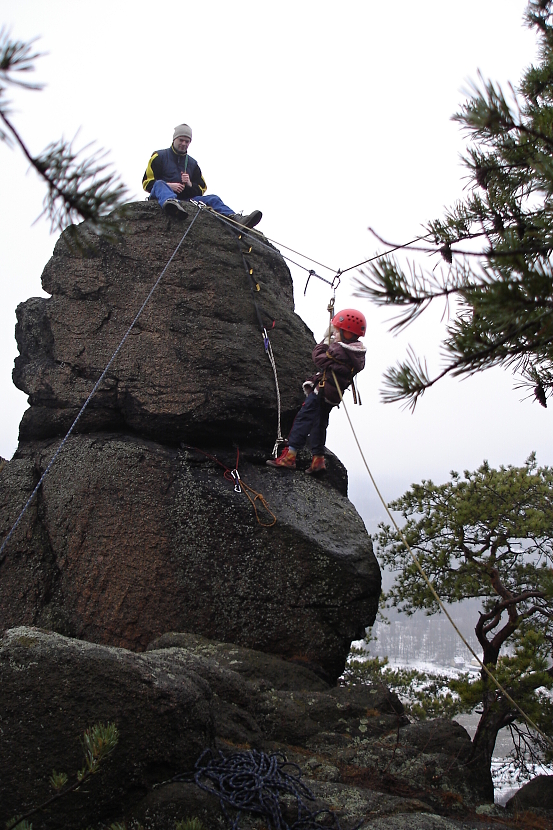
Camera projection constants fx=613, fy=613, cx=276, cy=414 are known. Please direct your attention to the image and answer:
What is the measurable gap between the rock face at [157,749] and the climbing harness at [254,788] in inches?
2.1

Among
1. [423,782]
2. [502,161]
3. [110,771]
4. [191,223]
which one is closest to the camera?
[110,771]

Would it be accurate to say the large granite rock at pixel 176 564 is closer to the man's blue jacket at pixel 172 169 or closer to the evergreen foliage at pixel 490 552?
the evergreen foliage at pixel 490 552

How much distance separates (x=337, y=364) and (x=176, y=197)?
376 cm

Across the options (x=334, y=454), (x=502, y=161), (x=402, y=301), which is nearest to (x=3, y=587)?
(x=334, y=454)

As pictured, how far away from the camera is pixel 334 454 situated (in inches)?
316

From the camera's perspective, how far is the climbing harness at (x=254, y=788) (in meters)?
3.42

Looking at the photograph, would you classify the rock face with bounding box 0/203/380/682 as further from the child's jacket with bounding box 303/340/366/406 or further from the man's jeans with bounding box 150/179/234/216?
the child's jacket with bounding box 303/340/366/406

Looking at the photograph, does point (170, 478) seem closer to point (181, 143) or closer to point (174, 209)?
point (174, 209)

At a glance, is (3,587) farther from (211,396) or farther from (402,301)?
(402,301)

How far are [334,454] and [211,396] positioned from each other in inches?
74.8

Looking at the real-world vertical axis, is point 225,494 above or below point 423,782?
above

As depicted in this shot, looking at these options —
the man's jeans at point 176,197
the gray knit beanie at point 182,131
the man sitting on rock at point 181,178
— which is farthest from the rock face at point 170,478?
the gray knit beanie at point 182,131

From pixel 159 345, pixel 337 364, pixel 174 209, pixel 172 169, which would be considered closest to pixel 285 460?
pixel 337 364

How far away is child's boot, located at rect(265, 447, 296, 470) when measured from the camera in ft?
24.1
